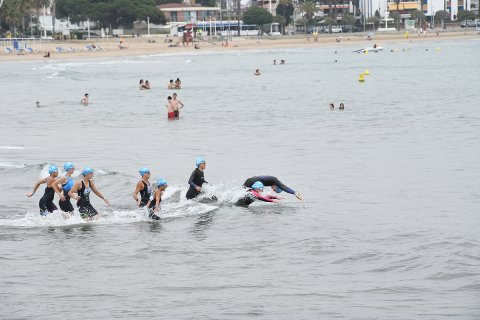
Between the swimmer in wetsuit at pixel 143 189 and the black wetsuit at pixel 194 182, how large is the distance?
165cm

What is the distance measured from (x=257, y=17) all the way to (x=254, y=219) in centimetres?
16658

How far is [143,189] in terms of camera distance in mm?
20266

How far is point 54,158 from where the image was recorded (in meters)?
30.9

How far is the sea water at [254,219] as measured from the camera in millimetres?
14375

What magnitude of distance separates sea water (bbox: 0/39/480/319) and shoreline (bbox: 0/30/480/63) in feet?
234

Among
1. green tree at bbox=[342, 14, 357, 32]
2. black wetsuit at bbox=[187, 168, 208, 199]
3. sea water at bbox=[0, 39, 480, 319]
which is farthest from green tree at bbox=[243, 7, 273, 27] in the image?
black wetsuit at bbox=[187, 168, 208, 199]

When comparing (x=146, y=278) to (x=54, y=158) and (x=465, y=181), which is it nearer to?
(x=465, y=181)

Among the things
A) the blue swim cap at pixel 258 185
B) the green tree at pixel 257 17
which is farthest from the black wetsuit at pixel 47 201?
the green tree at pixel 257 17

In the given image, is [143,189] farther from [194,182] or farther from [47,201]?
[47,201]

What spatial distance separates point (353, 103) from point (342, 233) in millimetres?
34388

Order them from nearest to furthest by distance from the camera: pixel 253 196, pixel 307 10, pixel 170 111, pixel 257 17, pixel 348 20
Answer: pixel 253 196
pixel 170 111
pixel 257 17
pixel 307 10
pixel 348 20

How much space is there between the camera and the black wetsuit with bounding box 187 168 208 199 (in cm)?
2180

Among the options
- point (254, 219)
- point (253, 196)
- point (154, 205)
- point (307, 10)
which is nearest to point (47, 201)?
point (154, 205)

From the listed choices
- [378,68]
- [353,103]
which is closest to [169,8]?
[378,68]
